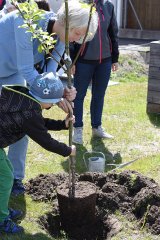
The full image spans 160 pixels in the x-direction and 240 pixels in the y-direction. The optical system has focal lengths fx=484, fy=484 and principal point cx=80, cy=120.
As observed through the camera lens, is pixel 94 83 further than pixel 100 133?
No

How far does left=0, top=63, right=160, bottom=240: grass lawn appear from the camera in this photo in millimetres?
3879

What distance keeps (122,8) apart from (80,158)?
14364 mm

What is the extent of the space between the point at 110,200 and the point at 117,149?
177 cm

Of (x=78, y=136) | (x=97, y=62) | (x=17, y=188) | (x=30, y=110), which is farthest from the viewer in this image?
(x=78, y=136)

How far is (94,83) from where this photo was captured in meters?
6.12

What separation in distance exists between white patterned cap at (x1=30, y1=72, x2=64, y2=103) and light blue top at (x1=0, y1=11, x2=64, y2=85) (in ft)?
0.73

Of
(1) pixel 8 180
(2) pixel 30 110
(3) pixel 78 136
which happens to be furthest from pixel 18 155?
(3) pixel 78 136

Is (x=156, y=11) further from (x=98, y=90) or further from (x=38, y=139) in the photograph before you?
(x=38, y=139)

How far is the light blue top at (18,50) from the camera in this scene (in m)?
3.62

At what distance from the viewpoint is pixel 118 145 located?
19.9 feet

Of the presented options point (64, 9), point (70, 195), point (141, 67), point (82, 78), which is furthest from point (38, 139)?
point (141, 67)

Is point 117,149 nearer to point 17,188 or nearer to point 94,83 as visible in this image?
point 94,83

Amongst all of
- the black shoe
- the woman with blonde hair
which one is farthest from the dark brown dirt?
the woman with blonde hair

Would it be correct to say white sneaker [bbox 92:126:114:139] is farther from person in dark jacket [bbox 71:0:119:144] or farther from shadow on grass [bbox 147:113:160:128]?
shadow on grass [bbox 147:113:160:128]
